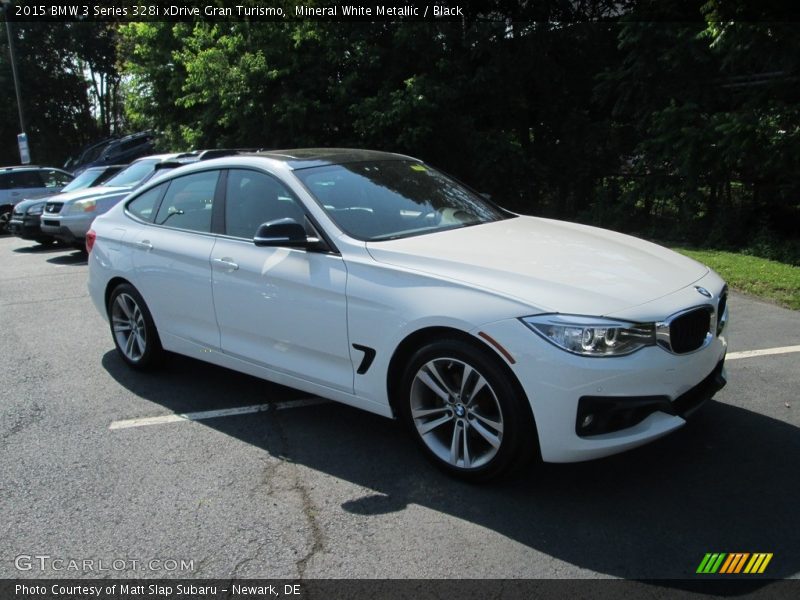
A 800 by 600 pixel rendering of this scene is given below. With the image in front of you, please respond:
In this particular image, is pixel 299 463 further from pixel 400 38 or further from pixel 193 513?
pixel 400 38

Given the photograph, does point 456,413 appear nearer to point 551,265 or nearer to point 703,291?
point 551,265

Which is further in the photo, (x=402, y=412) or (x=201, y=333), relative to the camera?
(x=201, y=333)

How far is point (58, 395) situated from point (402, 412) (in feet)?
9.69

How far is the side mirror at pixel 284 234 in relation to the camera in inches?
163

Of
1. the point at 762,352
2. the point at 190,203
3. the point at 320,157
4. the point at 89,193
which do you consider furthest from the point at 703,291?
the point at 89,193

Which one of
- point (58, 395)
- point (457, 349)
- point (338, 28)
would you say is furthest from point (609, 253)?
point (338, 28)

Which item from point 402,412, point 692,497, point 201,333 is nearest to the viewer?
point 692,497

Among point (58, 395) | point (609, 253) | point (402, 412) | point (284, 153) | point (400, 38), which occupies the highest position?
point (400, 38)

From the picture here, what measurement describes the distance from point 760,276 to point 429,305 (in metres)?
5.93

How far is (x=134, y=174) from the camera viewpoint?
1309 cm

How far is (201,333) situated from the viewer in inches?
197

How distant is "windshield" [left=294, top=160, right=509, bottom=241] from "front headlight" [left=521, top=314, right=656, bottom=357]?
1292mm

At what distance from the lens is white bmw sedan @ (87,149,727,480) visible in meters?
3.37

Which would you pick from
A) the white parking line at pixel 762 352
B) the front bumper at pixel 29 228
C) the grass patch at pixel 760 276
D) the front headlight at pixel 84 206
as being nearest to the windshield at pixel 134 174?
the front headlight at pixel 84 206
